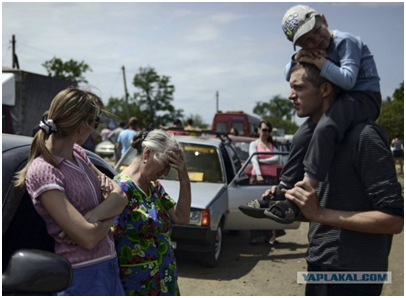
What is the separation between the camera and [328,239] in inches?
85.4

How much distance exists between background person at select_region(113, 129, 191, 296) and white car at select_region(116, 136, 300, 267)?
9.98 feet

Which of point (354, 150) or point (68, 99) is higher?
point (68, 99)

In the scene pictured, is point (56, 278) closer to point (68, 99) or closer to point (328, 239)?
point (68, 99)

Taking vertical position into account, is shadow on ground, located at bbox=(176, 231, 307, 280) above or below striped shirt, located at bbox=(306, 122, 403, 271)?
below

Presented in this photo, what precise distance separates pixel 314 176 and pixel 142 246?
110cm


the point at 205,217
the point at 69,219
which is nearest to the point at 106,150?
the point at 205,217

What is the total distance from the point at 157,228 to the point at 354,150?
124 centimetres

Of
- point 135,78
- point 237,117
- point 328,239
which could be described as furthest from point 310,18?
point 135,78

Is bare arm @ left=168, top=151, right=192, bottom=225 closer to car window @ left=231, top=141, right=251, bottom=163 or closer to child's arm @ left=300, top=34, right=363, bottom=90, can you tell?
child's arm @ left=300, top=34, right=363, bottom=90

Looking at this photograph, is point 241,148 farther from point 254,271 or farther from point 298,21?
point 298,21

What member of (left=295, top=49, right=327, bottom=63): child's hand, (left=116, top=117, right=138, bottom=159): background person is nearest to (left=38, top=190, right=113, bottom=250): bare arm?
(left=295, top=49, right=327, bottom=63): child's hand

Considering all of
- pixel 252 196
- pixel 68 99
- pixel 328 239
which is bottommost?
pixel 252 196

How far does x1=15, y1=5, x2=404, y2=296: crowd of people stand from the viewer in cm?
202

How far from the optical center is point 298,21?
2320 mm
